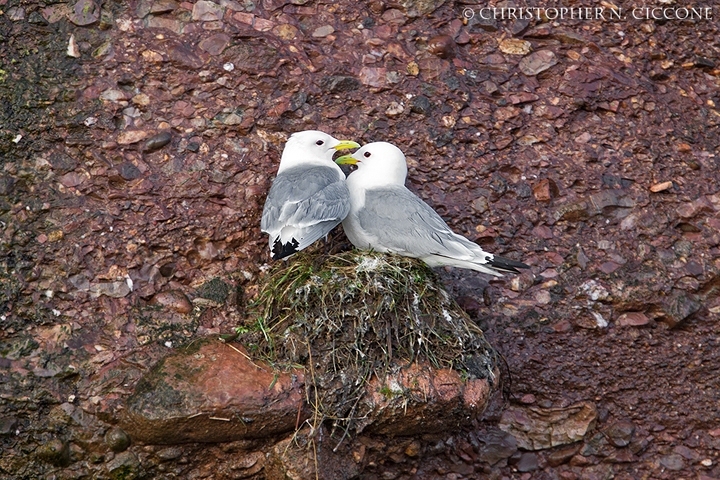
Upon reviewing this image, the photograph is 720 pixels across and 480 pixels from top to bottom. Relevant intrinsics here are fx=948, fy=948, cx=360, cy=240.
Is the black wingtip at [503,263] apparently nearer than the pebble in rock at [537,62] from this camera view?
Yes

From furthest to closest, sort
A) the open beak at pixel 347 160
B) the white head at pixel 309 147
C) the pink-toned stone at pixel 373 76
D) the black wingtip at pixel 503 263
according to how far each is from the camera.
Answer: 1. the pink-toned stone at pixel 373 76
2. the open beak at pixel 347 160
3. the white head at pixel 309 147
4. the black wingtip at pixel 503 263

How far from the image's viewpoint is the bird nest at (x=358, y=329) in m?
4.64

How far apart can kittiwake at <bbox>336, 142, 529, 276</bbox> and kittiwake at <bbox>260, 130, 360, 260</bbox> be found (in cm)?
12

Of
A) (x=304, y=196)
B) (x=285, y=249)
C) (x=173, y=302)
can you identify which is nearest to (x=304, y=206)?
(x=304, y=196)

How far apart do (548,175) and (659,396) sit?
1.43 m

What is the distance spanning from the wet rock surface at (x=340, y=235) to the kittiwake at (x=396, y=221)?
0.35 metres

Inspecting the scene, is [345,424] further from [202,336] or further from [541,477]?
[541,477]

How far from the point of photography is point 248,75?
551 cm

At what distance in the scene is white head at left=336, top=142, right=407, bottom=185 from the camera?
527 centimetres

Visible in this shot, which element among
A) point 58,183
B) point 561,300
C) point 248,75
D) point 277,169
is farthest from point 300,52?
point 561,300

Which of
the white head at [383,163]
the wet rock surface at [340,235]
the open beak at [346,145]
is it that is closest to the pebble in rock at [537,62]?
the wet rock surface at [340,235]

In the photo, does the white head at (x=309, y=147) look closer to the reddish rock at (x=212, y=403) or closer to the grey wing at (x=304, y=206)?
the grey wing at (x=304, y=206)

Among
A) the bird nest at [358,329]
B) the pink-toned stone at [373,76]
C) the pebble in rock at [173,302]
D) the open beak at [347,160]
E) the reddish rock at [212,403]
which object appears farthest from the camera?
the pink-toned stone at [373,76]

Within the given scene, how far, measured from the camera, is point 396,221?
5.03 metres
